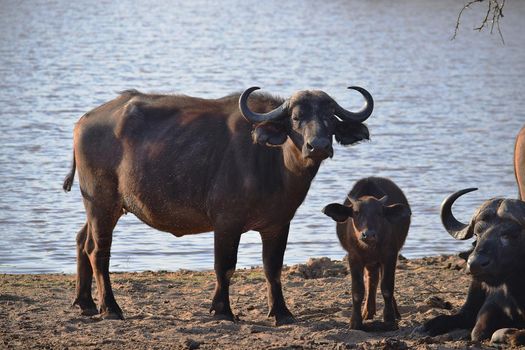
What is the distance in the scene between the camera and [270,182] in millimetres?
10695

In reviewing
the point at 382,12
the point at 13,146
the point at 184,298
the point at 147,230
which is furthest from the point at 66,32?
the point at 184,298

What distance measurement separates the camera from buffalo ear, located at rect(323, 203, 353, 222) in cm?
1043

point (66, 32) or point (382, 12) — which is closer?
point (66, 32)

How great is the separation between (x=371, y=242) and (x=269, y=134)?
3.78 feet

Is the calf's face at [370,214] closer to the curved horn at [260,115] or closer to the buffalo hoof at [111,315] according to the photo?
the curved horn at [260,115]

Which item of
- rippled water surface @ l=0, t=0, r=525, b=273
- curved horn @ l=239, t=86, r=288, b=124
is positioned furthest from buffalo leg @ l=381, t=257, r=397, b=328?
rippled water surface @ l=0, t=0, r=525, b=273

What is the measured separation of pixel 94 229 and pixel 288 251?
4.19m

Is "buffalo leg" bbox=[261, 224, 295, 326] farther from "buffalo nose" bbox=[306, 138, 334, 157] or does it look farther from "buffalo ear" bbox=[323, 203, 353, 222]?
"buffalo nose" bbox=[306, 138, 334, 157]

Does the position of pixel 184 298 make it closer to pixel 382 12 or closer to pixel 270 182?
pixel 270 182

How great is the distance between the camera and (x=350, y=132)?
1069 cm

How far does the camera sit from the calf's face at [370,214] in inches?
407

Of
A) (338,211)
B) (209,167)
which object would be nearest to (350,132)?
(338,211)

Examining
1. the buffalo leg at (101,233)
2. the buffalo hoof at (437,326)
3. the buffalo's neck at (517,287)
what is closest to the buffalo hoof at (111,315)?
the buffalo leg at (101,233)

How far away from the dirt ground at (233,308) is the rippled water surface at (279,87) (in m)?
1.46
